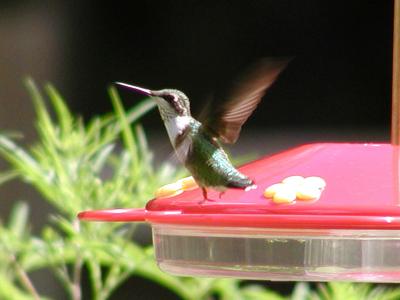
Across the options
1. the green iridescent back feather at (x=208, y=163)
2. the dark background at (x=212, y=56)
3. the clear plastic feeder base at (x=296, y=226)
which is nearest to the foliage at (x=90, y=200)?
the green iridescent back feather at (x=208, y=163)

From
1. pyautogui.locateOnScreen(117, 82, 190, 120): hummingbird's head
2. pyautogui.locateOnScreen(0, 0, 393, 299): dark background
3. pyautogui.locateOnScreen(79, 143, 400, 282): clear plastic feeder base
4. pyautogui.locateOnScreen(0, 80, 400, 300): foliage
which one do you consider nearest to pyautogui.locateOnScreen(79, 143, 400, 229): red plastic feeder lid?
pyautogui.locateOnScreen(79, 143, 400, 282): clear plastic feeder base

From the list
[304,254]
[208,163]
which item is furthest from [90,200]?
[304,254]

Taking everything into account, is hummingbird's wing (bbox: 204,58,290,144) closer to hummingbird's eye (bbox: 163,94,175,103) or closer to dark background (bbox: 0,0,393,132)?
hummingbird's eye (bbox: 163,94,175,103)

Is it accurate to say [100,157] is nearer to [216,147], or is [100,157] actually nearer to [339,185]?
[216,147]

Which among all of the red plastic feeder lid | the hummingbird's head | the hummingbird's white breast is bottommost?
the red plastic feeder lid

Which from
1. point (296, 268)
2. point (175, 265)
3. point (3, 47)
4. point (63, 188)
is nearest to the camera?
point (296, 268)

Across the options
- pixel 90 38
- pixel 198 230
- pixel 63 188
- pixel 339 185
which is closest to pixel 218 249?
pixel 198 230
